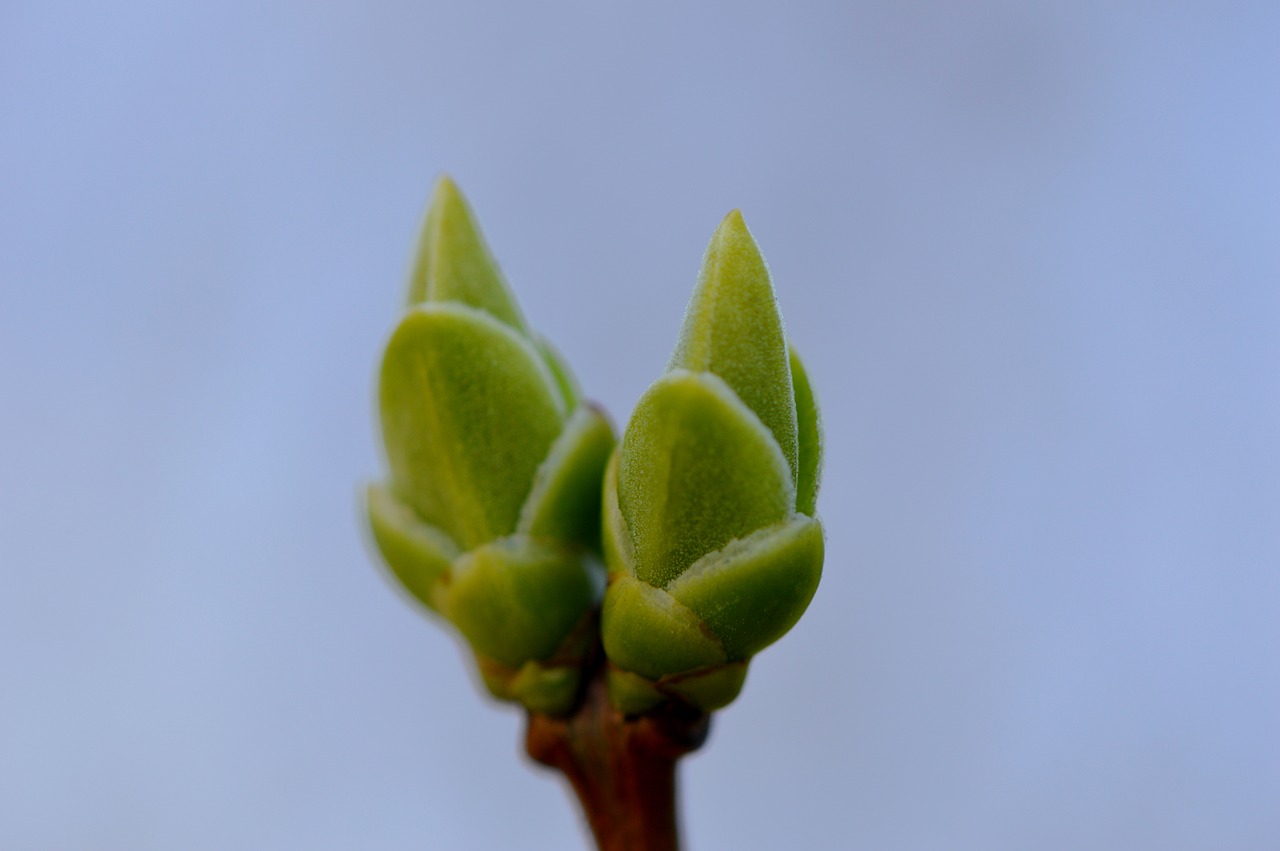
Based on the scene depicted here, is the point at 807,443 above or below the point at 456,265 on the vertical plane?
below

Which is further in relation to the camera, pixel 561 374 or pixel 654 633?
pixel 561 374

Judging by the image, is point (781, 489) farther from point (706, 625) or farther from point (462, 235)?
point (462, 235)

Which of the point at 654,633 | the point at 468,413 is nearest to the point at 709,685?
the point at 654,633

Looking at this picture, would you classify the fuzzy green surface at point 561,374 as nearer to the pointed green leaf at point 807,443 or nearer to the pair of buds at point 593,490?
the pair of buds at point 593,490

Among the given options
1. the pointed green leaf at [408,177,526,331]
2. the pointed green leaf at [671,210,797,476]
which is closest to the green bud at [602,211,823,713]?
the pointed green leaf at [671,210,797,476]

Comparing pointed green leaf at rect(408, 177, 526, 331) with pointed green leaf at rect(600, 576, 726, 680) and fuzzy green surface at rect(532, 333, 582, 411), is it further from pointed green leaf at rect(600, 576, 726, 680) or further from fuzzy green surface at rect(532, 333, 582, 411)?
pointed green leaf at rect(600, 576, 726, 680)

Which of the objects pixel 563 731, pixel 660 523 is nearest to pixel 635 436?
pixel 660 523

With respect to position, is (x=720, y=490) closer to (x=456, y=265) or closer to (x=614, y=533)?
(x=614, y=533)
